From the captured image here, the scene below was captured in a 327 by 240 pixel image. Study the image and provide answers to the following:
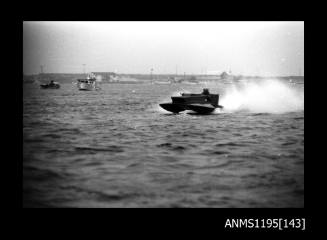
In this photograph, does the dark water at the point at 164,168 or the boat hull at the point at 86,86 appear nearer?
the dark water at the point at 164,168

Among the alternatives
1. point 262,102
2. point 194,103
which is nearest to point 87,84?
point 262,102

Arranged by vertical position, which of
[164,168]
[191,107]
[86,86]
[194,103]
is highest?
[86,86]

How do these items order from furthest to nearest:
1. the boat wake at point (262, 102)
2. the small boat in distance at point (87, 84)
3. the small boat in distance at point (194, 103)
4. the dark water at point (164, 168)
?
the small boat in distance at point (87, 84), the boat wake at point (262, 102), the small boat in distance at point (194, 103), the dark water at point (164, 168)

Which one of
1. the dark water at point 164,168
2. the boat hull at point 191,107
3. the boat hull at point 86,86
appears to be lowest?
the dark water at point 164,168

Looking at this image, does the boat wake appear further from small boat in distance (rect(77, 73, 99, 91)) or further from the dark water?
small boat in distance (rect(77, 73, 99, 91))

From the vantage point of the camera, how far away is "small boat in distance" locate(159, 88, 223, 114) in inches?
1330

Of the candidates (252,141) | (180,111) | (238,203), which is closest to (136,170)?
(238,203)

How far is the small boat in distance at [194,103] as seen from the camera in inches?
1330

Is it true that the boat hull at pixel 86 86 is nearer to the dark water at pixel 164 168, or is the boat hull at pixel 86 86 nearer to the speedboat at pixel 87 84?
the speedboat at pixel 87 84

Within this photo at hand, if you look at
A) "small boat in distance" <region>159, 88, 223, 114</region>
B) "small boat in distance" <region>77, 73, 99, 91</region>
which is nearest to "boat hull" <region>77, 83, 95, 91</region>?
"small boat in distance" <region>77, 73, 99, 91</region>

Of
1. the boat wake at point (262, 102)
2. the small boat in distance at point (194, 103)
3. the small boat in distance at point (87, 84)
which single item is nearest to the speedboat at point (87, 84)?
the small boat in distance at point (87, 84)

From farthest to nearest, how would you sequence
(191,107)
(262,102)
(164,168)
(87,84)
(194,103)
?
(87,84)
(262,102)
(194,103)
(191,107)
(164,168)

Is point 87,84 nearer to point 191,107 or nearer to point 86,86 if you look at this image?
point 86,86

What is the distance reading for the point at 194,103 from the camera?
3434 centimetres
